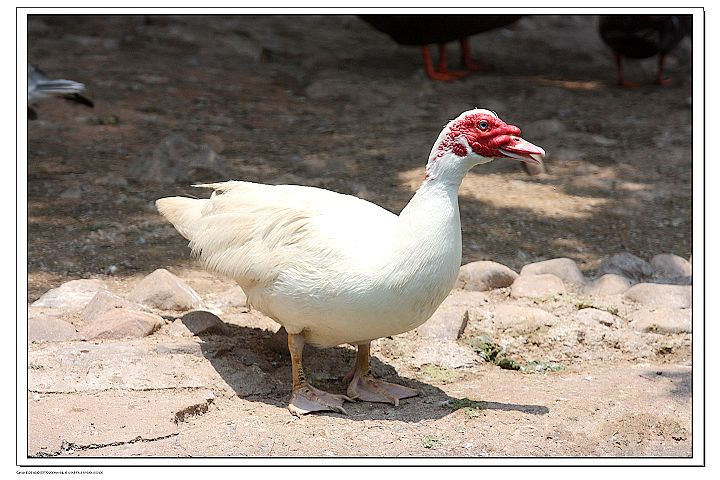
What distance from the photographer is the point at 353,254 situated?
3734 mm

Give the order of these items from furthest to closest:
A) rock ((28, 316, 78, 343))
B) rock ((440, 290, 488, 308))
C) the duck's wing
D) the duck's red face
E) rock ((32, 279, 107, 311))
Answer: rock ((440, 290, 488, 308))
rock ((32, 279, 107, 311))
rock ((28, 316, 78, 343))
the duck's wing
the duck's red face

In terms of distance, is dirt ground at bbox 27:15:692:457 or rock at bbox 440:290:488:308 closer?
dirt ground at bbox 27:15:692:457

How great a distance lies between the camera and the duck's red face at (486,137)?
363cm

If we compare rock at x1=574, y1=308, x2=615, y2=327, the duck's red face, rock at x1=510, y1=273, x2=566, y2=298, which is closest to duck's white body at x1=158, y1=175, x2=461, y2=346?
the duck's red face

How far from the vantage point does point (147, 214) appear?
640cm

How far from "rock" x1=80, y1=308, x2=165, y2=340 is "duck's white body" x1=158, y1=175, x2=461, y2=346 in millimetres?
567

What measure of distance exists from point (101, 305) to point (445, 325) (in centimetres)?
167

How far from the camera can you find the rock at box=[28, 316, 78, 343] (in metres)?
4.45

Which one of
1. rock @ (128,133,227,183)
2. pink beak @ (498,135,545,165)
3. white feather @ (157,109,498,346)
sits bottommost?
rock @ (128,133,227,183)

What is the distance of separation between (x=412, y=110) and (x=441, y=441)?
5.91m

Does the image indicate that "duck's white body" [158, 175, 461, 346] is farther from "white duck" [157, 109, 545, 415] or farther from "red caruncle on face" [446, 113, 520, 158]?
"red caruncle on face" [446, 113, 520, 158]

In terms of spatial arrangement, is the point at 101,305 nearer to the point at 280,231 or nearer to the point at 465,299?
the point at 280,231
